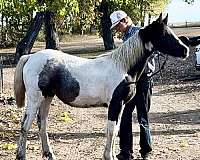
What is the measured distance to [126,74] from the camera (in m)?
6.45

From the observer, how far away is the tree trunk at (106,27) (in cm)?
3566

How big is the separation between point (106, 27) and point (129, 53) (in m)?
30.2

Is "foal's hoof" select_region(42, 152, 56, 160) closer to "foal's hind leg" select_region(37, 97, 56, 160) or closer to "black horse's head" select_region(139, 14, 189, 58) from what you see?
"foal's hind leg" select_region(37, 97, 56, 160)

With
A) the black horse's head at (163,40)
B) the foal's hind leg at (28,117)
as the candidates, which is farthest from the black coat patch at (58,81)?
the black horse's head at (163,40)

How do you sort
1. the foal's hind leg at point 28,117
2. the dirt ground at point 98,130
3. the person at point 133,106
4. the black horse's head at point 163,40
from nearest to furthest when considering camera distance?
1. the black horse's head at point 163,40
2. the foal's hind leg at point 28,117
3. the person at point 133,106
4. the dirt ground at point 98,130

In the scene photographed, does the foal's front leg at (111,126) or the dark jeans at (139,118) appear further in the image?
the dark jeans at (139,118)

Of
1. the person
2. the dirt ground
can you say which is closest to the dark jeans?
the person

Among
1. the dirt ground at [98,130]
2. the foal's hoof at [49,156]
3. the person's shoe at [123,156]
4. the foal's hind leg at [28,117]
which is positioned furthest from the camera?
the dirt ground at [98,130]

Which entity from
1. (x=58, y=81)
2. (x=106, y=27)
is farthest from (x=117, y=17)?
(x=106, y=27)

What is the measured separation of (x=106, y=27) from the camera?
36469mm

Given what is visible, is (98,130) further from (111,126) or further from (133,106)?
(111,126)

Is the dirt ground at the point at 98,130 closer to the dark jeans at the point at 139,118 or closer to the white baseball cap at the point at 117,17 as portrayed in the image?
the dark jeans at the point at 139,118

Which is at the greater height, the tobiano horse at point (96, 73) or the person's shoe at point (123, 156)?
the tobiano horse at point (96, 73)

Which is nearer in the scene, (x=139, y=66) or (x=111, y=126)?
(x=111, y=126)
